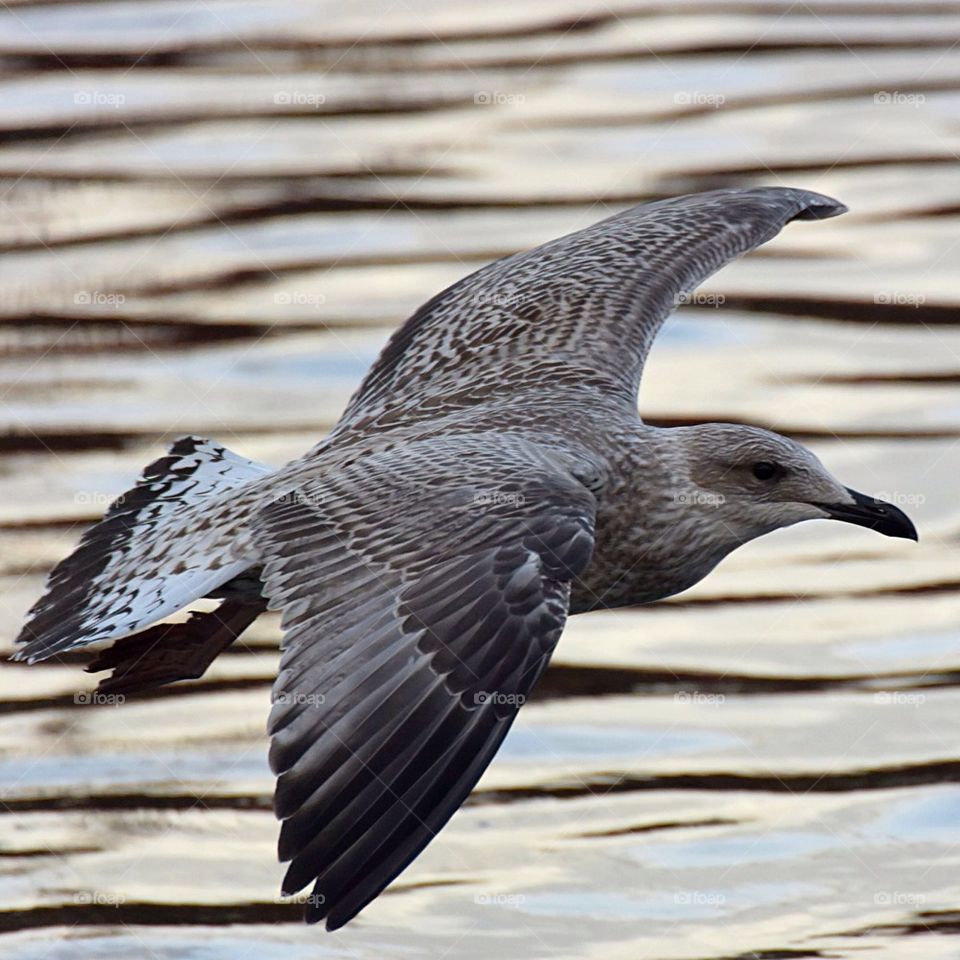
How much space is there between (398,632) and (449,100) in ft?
41.2

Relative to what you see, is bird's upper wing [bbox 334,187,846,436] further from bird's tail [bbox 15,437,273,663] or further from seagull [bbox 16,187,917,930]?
bird's tail [bbox 15,437,273,663]

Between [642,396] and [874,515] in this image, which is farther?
[642,396]

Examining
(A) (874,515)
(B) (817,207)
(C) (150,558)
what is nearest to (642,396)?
(B) (817,207)

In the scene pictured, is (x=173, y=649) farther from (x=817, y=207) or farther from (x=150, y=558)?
(x=817, y=207)

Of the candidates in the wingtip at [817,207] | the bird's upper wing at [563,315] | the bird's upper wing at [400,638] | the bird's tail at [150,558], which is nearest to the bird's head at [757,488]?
the bird's upper wing at [563,315]

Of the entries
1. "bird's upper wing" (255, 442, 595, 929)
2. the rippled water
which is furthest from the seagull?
the rippled water

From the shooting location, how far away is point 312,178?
1744 cm

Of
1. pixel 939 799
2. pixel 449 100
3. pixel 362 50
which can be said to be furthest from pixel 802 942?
pixel 362 50

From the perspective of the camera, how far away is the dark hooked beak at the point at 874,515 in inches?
337

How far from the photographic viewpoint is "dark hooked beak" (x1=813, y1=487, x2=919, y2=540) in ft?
28.1

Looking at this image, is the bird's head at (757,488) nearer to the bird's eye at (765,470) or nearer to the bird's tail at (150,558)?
the bird's eye at (765,470)

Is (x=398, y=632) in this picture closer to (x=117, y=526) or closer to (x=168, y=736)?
(x=117, y=526)

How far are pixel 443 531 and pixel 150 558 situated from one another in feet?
4.90

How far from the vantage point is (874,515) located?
866 cm
